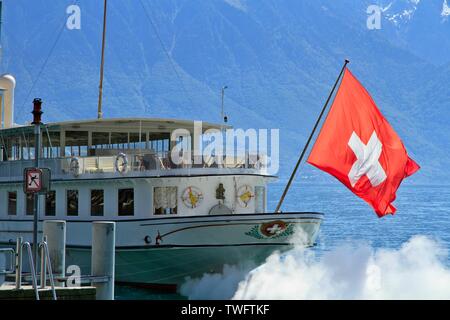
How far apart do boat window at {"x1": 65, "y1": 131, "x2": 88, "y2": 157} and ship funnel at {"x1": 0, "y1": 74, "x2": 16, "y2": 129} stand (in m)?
5.87

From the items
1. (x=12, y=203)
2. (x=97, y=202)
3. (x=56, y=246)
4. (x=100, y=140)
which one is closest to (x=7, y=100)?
(x=12, y=203)

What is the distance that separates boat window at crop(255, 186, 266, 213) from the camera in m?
32.0

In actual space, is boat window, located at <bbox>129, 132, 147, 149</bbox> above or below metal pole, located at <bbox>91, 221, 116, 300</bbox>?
above

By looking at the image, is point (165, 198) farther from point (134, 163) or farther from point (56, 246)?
point (56, 246)

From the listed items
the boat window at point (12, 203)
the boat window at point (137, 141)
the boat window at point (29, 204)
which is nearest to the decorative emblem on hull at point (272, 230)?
the boat window at point (137, 141)

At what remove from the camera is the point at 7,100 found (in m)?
43.9

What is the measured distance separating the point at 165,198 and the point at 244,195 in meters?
2.29

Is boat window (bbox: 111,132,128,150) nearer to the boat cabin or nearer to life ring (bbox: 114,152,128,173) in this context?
the boat cabin

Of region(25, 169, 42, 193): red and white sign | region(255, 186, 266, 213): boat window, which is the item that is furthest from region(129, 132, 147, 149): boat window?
region(25, 169, 42, 193): red and white sign

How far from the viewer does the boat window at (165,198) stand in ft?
101

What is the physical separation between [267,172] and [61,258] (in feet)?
36.5

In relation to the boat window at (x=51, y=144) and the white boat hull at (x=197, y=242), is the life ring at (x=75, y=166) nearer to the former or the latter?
the boat window at (x=51, y=144)

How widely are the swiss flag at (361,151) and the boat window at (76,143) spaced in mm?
10436
